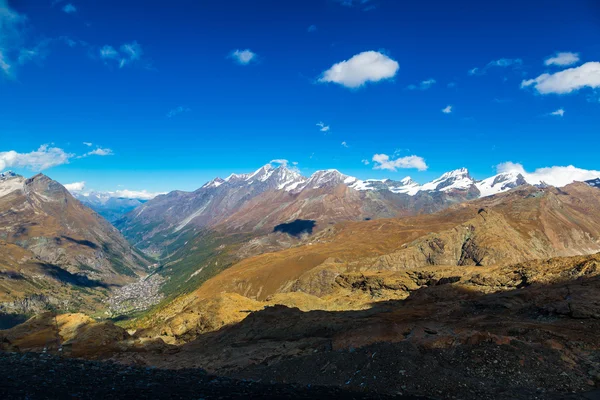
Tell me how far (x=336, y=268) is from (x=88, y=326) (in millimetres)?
136797

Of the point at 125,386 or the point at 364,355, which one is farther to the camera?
the point at 364,355

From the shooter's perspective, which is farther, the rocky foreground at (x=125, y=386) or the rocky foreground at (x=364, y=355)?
the rocky foreground at (x=364, y=355)

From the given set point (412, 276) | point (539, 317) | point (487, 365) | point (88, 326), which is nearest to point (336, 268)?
point (412, 276)

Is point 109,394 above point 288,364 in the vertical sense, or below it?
above

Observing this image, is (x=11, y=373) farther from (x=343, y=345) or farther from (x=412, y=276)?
(x=412, y=276)

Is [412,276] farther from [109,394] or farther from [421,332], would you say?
[109,394]

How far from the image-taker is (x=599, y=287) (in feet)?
151

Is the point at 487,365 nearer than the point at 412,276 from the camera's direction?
Yes

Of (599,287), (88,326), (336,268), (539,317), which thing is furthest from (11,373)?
(336,268)

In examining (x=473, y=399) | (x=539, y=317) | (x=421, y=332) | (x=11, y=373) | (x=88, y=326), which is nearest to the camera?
(x=473, y=399)

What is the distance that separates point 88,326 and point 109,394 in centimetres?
5249

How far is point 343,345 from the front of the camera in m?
35.9

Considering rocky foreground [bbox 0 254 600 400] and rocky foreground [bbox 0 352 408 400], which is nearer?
rocky foreground [bbox 0 352 408 400]

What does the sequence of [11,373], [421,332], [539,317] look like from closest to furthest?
[11,373] < [421,332] < [539,317]
